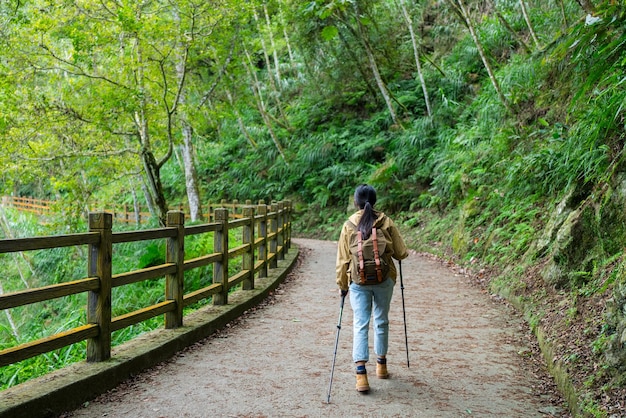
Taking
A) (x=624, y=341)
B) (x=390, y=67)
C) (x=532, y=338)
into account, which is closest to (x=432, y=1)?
(x=390, y=67)

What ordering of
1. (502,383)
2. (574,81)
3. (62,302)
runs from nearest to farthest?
(502,383), (574,81), (62,302)

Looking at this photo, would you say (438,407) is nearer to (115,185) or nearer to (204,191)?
(115,185)

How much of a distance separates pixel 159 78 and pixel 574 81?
10263 mm

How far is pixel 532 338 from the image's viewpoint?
264 inches

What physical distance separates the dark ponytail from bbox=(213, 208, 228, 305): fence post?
3028 millimetres

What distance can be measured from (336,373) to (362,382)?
2.21ft

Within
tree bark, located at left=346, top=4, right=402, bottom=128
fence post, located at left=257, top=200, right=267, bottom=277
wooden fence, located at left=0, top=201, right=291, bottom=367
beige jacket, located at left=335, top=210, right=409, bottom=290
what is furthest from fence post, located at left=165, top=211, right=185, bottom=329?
tree bark, located at left=346, top=4, right=402, bottom=128

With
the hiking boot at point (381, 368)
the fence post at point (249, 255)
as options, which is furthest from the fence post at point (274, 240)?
the hiking boot at point (381, 368)

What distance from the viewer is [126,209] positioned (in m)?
29.7

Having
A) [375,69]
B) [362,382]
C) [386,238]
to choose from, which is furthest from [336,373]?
[375,69]

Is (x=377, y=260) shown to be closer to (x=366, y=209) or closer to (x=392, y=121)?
(x=366, y=209)

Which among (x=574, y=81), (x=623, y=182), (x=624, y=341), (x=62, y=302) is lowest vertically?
(x=62, y=302)

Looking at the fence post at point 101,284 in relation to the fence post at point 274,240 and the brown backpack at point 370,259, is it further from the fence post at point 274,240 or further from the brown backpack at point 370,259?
the fence post at point 274,240

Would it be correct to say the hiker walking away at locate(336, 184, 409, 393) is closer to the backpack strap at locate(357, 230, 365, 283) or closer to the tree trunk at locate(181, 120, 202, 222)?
the backpack strap at locate(357, 230, 365, 283)
